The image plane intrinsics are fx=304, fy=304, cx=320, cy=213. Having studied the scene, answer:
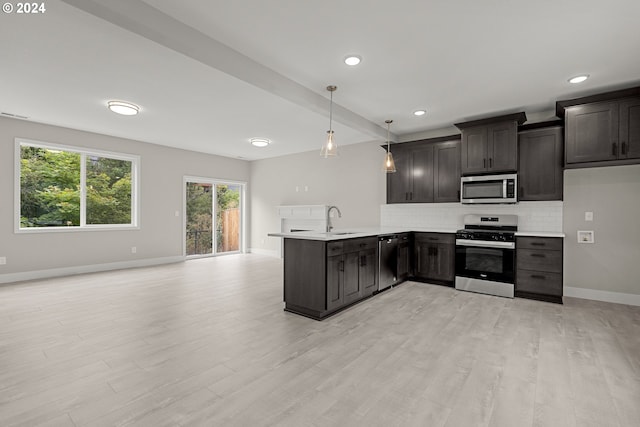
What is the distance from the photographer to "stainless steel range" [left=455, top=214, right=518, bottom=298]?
4254 mm

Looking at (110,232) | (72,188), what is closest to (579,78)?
(110,232)

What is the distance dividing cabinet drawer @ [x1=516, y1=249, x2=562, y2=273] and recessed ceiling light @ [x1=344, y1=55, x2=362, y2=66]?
3.34 metres

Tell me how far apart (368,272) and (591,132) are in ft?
10.9

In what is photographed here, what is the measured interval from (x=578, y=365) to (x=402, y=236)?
2781 mm

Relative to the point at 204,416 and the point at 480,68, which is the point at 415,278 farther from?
the point at 204,416

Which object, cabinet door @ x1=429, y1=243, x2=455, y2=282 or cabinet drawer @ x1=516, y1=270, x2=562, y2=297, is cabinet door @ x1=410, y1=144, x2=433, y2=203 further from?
cabinet drawer @ x1=516, y1=270, x2=562, y2=297

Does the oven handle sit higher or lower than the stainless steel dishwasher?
higher

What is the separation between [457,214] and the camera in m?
5.30

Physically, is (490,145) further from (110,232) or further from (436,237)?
(110,232)

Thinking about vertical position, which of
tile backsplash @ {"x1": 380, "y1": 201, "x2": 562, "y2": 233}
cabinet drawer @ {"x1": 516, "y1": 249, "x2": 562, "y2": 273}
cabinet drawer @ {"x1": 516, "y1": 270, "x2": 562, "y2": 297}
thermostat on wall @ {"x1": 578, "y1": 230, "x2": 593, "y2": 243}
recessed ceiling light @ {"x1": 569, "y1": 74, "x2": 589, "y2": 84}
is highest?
recessed ceiling light @ {"x1": 569, "y1": 74, "x2": 589, "y2": 84}

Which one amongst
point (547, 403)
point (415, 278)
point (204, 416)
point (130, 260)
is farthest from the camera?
point (130, 260)

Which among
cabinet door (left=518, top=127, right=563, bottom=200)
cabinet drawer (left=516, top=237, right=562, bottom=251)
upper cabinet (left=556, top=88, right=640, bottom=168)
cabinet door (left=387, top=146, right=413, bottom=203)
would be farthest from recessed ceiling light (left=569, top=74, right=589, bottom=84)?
cabinet door (left=387, top=146, right=413, bottom=203)

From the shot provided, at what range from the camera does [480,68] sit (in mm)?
3266

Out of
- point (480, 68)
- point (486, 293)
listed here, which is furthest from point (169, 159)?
point (486, 293)
